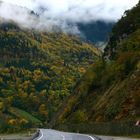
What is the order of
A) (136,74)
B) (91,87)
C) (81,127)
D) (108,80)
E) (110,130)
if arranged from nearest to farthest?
1. (110,130)
2. (136,74)
3. (81,127)
4. (108,80)
5. (91,87)

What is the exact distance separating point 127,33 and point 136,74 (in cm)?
6607

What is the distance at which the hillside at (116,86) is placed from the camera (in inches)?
3629

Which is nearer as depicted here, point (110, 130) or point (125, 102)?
point (110, 130)

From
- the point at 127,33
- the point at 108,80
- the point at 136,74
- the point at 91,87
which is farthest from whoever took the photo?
the point at 127,33

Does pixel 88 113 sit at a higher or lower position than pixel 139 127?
lower

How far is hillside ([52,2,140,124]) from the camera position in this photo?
302ft

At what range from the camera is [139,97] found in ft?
283

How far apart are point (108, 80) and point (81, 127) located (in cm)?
2565

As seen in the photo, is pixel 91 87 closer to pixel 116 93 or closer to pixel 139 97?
pixel 116 93

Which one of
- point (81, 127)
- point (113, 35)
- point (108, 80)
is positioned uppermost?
point (113, 35)

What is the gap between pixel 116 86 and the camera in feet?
366

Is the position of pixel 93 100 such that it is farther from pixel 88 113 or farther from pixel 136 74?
pixel 136 74

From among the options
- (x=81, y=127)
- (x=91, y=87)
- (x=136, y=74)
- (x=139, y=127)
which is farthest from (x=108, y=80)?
(x=139, y=127)

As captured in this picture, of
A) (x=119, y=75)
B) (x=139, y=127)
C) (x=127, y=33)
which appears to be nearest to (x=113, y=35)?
(x=127, y=33)
